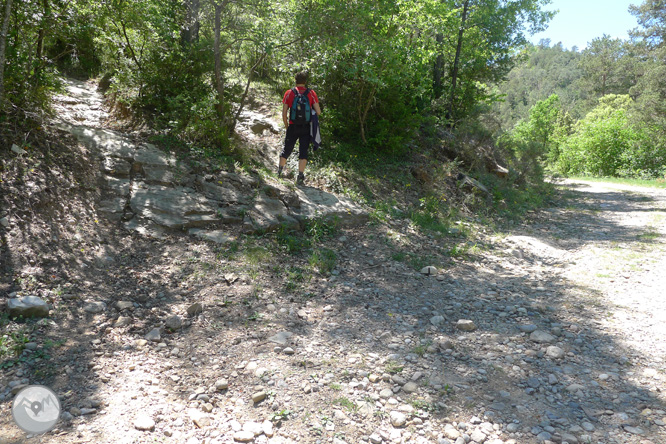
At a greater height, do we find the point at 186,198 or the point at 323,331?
the point at 186,198

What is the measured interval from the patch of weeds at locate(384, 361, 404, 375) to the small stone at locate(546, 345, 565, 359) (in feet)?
4.82

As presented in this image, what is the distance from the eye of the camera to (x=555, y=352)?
3.83m

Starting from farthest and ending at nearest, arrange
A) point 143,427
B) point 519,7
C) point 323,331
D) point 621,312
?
point 519,7
point 621,312
point 323,331
point 143,427

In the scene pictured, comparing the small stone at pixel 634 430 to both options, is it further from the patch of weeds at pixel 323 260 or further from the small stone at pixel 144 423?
the patch of weeds at pixel 323 260

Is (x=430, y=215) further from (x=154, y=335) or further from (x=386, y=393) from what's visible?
(x=154, y=335)

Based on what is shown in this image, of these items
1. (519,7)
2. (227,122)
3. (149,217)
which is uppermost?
(519,7)

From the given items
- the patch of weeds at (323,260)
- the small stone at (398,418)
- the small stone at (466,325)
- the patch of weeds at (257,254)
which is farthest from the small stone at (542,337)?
the patch of weeds at (257,254)

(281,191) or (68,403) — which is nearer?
(68,403)

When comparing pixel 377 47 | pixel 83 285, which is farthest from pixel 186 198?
pixel 377 47

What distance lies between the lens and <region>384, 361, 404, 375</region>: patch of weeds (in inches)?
139

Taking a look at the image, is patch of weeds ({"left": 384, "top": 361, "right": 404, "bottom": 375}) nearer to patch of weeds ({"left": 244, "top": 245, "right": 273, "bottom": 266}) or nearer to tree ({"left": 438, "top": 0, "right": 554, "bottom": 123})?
patch of weeds ({"left": 244, "top": 245, "right": 273, "bottom": 266})

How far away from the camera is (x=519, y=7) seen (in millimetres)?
15438

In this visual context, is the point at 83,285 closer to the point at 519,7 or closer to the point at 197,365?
the point at 197,365

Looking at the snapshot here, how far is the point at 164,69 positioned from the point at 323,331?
650 centimetres
